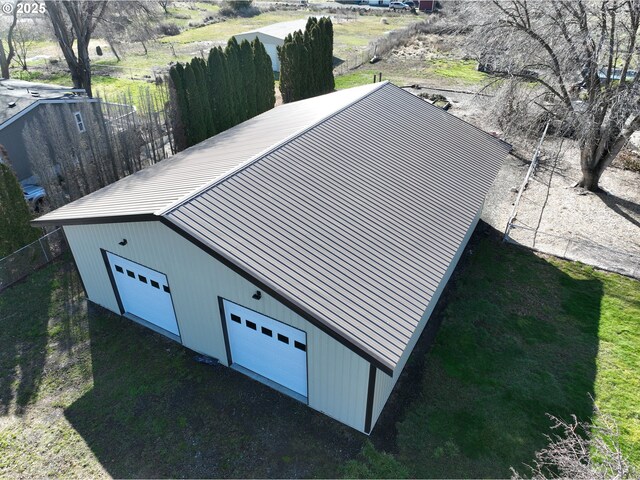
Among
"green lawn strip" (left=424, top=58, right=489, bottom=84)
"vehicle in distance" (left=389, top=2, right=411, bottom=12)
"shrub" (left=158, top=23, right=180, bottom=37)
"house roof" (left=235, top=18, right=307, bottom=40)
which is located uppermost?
"vehicle in distance" (left=389, top=2, right=411, bottom=12)

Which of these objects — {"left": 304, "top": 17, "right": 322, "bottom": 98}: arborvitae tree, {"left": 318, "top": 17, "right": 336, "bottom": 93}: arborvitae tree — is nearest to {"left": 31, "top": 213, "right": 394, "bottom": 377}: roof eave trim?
{"left": 304, "top": 17, "right": 322, "bottom": 98}: arborvitae tree

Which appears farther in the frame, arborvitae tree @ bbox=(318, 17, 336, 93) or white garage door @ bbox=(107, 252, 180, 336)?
arborvitae tree @ bbox=(318, 17, 336, 93)

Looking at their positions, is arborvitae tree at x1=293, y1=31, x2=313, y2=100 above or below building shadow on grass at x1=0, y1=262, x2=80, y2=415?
above

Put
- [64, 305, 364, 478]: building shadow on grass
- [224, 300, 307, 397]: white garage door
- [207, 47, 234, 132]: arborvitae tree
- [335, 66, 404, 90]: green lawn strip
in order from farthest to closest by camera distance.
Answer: [335, 66, 404, 90]: green lawn strip < [207, 47, 234, 132]: arborvitae tree < [224, 300, 307, 397]: white garage door < [64, 305, 364, 478]: building shadow on grass

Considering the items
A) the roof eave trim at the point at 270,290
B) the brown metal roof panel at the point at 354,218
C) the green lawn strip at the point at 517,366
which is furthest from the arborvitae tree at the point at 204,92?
the green lawn strip at the point at 517,366

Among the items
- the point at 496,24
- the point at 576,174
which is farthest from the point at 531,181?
the point at 496,24

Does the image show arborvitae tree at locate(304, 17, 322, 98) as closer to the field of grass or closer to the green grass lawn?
the field of grass

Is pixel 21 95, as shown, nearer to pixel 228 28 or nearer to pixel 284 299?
pixel 284 299
